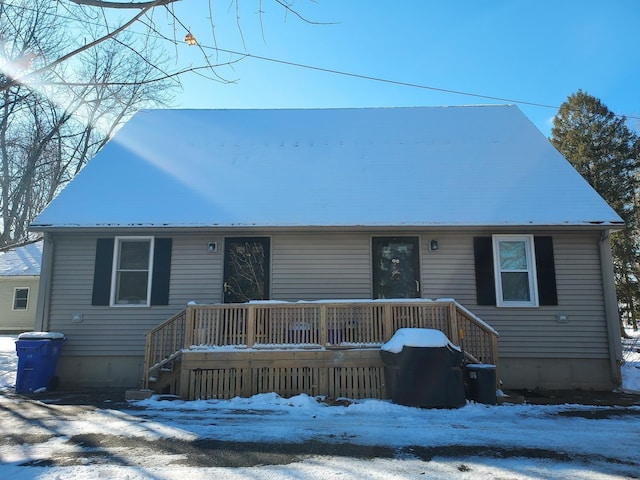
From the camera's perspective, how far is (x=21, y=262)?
21734 mm

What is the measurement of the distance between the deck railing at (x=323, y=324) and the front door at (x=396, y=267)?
1447mm

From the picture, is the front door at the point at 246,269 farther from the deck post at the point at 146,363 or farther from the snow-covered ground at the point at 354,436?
the snow-covered ground at the point at 354,436

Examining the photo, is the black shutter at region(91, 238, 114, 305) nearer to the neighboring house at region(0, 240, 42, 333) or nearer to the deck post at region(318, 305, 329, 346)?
the deck post at region(318, 305, 329, 346)

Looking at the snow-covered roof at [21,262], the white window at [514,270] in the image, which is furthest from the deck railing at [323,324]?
the snow-covered roof at [21,262]

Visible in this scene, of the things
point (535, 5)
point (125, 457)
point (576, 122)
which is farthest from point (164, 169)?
point (576, 122)

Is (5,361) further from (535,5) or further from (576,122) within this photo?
(576,122)

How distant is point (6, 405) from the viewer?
684 centimetres

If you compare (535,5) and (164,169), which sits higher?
(535,5)

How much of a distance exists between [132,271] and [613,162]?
19662 millimetres

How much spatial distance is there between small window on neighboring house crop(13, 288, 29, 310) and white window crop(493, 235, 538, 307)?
68.4ft

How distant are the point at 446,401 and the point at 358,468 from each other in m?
2.87

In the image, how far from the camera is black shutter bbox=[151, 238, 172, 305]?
881 cm

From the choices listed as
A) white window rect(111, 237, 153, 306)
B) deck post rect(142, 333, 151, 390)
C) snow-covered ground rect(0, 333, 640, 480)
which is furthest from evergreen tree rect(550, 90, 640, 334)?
deck post rect(142, 333, 151, 390)

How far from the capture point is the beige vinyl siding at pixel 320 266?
348 inches
